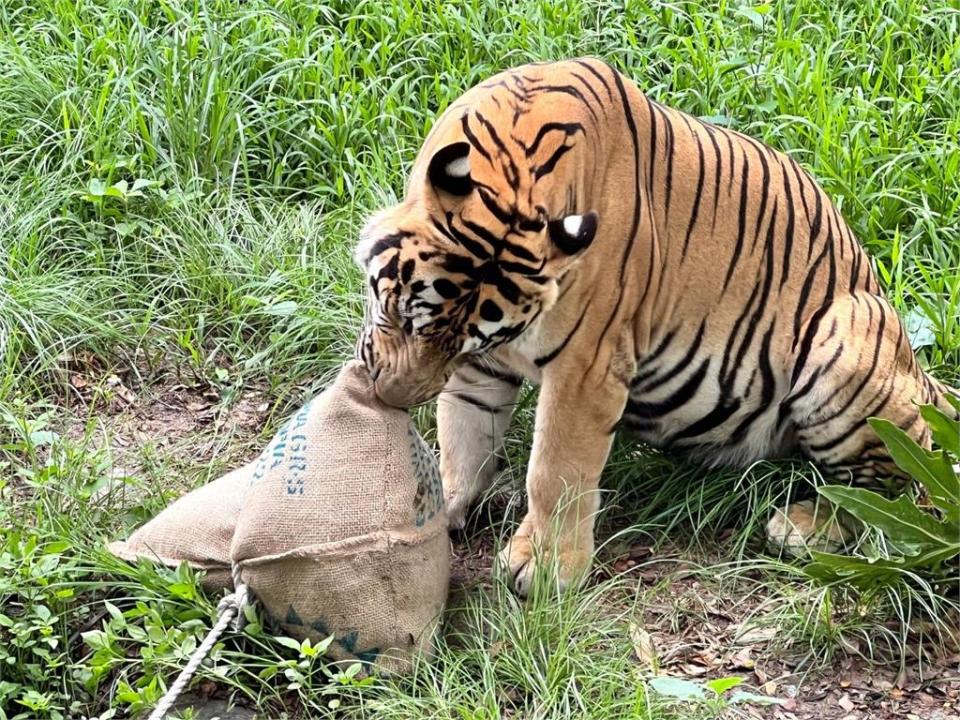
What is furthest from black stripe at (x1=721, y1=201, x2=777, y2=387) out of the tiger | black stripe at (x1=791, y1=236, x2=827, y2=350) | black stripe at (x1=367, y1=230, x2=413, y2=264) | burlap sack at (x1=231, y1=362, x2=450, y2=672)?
black stripe at (x1=367, y1=230, x2=413, y2=264)

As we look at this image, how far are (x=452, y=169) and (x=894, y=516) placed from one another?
1.52 metres

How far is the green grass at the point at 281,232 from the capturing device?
3654 millimetres

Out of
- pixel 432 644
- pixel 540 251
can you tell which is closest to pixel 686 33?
pixel 540 251

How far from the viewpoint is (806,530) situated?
4.17 m

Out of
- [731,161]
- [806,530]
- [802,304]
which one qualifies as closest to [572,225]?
[731,161]

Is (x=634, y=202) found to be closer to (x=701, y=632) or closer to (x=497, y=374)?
(x=497, y=374)

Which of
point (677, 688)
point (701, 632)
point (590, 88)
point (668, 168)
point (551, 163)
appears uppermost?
point (590, 88)

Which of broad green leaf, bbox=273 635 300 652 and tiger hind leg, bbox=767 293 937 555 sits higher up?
tiger hind leg, bbox=767 293 937 555

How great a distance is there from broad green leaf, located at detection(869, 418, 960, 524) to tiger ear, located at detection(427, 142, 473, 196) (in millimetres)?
1272

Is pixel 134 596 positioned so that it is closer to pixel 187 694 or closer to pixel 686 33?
pixel 187 694

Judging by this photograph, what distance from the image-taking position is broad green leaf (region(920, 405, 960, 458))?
146 inches

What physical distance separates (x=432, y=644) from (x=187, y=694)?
642mm

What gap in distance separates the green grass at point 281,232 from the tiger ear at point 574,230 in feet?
3.21

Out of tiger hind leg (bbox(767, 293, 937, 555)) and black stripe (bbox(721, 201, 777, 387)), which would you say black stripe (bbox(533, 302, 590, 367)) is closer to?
black stripe (bbox(721, 201, 777, 387))
